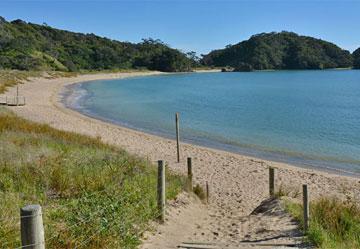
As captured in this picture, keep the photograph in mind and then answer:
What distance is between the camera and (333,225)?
6973 mm

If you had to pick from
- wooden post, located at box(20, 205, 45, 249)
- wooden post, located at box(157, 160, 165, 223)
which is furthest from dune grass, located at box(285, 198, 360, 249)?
wooden post, located at box(20, 205, 45, 249)

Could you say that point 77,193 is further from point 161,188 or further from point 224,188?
point 224,188

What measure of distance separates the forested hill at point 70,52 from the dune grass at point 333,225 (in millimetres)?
93051

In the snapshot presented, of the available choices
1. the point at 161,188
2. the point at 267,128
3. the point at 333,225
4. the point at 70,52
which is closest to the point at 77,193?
the point at 161,188

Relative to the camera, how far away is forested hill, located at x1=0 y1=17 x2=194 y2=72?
334 feet

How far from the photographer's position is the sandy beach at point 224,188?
7612 millimetres

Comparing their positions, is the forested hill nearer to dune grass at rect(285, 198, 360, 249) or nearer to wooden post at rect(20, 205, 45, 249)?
dune grass at rect(285, 198, 360, 249)

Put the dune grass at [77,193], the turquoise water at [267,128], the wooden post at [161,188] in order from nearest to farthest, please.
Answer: the dune grass at [77,193] → the wooden post at [161,188] → the turquoise water at [267,128]

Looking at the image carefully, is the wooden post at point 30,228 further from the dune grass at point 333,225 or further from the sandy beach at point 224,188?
the dune grass at point 333,225

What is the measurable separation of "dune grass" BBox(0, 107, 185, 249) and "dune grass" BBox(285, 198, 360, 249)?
260 cm

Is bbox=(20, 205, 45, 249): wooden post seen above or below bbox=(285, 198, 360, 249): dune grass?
above

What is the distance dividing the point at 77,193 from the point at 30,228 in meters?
4.39

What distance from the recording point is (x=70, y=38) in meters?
169

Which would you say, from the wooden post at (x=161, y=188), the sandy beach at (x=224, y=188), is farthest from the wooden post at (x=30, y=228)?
the wooden post at (x=161, y=188)
